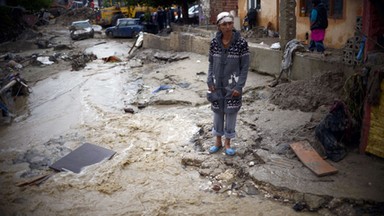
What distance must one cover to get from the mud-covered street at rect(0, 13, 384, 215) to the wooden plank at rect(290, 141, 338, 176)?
8 cm

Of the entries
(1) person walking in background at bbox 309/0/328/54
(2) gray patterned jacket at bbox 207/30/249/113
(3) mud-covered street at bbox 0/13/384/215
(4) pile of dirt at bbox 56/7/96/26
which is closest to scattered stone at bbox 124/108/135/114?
(3) mud-covered street at bbox 0/13/384/215

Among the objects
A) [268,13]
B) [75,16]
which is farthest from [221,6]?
[75,16]

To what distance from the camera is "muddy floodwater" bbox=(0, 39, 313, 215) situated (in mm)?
3908

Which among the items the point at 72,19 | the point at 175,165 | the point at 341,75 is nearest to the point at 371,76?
the point at 341,75

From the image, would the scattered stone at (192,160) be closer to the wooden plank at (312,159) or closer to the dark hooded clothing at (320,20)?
the wooden plank at (312,159)

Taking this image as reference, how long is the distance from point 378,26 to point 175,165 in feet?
9.98

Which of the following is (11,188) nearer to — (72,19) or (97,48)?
(97,48)

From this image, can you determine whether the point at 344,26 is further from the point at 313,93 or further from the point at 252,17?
the point at 313,93

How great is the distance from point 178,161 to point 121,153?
96 cm

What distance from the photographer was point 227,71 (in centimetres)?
443

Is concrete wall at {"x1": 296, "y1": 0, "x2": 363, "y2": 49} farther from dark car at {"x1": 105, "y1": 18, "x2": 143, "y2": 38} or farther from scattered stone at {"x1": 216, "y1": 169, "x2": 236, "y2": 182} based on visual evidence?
dark car at {"x1": 105, "y1": 18, "x2": 143, "y2": 38}

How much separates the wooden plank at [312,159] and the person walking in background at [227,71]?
0.85 metres

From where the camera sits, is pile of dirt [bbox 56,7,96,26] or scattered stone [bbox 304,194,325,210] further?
pile of dirt [bbox 56,7,96,26]

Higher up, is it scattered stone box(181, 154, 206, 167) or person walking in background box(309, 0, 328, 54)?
person walking in background box(309, 0, 328, 54)
